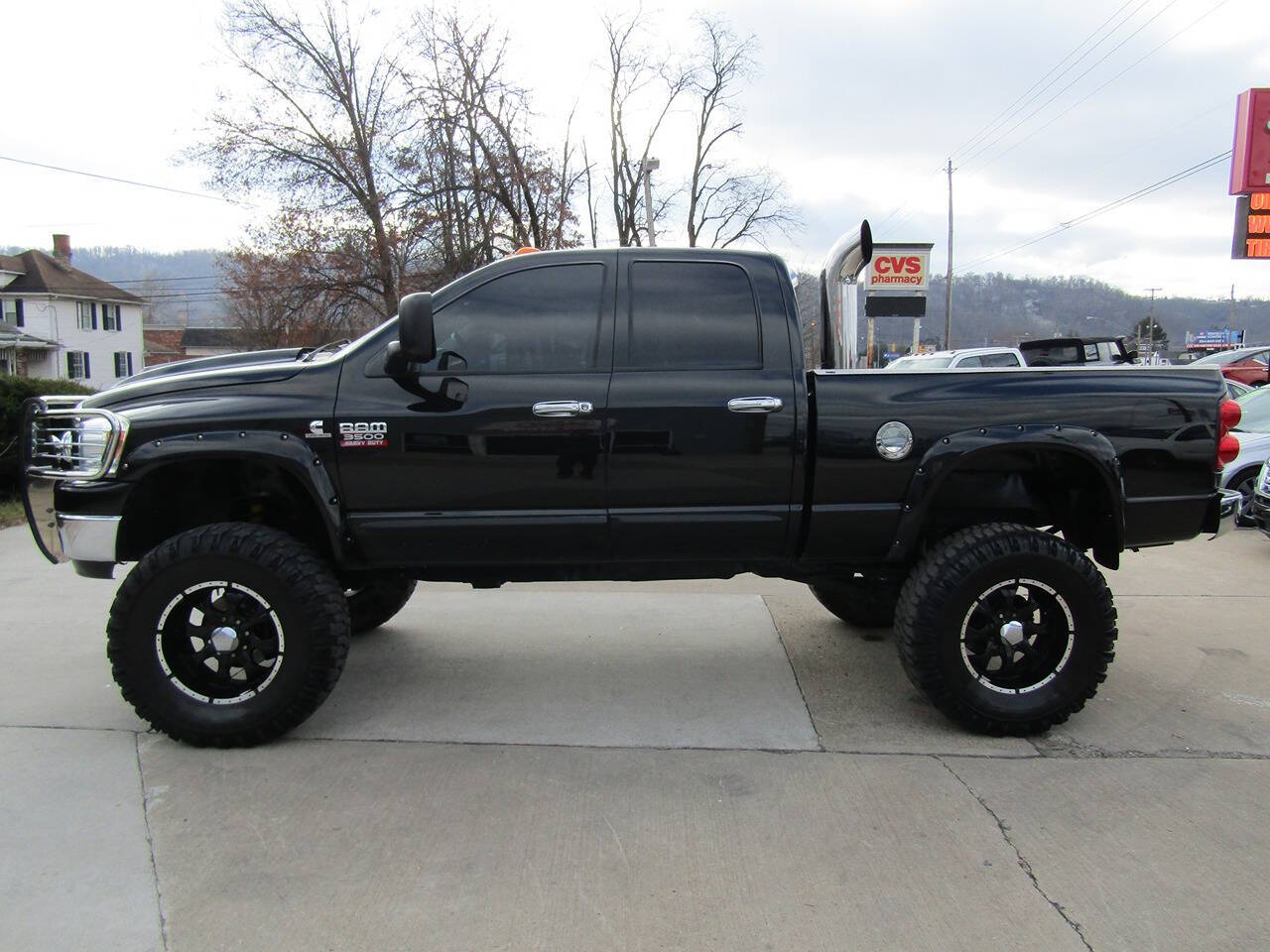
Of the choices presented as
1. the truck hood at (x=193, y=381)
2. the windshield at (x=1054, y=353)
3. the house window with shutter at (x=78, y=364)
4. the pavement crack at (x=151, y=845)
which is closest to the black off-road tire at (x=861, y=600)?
the truck hood at (x=193, y=381)

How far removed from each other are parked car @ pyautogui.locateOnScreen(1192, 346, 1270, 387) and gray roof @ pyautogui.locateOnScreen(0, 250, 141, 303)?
61.7 meters

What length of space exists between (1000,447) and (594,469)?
68.5 inches

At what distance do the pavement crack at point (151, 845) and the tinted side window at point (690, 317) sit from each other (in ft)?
8.25

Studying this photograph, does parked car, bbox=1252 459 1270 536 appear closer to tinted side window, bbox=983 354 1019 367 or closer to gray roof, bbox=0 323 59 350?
tinted side window, bbox=983 354 1019 367

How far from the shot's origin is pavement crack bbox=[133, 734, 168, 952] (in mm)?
2609

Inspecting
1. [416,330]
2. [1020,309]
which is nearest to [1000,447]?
[416,330]

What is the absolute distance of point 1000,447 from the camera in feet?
12.5

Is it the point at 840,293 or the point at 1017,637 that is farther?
the point at 840,293

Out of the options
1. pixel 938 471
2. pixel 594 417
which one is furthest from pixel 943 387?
pixel 594 417

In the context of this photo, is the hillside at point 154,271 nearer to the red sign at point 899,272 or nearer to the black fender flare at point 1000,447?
the red sign at point 899,272

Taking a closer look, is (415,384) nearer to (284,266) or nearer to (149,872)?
(149,872)

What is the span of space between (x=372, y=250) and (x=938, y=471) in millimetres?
27156

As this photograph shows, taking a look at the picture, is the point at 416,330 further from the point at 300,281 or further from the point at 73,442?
the point at 300,281

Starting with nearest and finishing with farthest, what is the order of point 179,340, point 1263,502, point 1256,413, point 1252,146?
point 1263,502 → point 1256,413 → point 1252,146 → point 179,340
